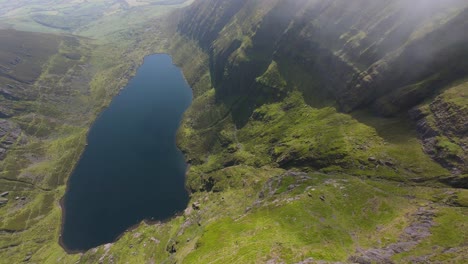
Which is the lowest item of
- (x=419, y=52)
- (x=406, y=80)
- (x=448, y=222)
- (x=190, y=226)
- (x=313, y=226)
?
(x=190, y=226)

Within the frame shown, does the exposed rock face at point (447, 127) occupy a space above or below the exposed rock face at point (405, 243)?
above

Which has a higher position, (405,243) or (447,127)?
(447,127)

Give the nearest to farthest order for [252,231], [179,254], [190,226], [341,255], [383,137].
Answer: [341,255], [252,231], [179,254], [383,137], [190,226]

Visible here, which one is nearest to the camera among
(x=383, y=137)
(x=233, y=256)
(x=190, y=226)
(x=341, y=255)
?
(x=341, y=255)

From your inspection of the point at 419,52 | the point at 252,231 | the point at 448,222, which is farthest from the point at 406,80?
the point at 252,231

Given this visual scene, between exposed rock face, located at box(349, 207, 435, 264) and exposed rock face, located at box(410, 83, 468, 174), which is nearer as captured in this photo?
exposed rock face, located at box(349, 207, 435, 264)

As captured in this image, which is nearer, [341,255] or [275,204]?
[341,255]

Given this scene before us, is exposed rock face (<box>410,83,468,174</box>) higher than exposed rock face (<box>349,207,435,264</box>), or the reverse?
exposed rock face (<box>410,83,468,174</box>)

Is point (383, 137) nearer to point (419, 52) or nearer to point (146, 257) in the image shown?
point (419, 52)

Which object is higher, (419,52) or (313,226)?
(419,52)

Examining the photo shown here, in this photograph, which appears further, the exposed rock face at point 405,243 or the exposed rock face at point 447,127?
the exposed rock face at point 447,127

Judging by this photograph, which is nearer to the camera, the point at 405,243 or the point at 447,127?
the point at 405,243
